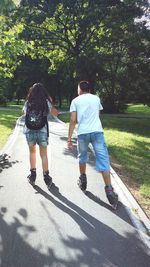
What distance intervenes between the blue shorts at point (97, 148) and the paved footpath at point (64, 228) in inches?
24.6

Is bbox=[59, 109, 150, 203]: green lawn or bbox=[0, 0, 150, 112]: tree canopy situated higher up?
bbox=[0, 0, 150, 112]: tree canopy

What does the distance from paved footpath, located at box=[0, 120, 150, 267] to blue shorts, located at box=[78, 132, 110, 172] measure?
2.05 feet

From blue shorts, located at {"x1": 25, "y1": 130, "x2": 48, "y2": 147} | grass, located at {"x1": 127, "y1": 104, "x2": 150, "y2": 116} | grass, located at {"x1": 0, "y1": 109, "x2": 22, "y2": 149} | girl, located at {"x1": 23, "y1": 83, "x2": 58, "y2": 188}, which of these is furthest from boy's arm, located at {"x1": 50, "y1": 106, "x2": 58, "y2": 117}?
grass, located at {"x1": 127, "y1": 104, "x2": 150, "y2": 116}

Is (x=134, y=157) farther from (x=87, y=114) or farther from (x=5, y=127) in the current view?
(x=5, y=127)

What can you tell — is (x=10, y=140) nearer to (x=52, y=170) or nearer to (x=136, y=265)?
(x=52, y=170)

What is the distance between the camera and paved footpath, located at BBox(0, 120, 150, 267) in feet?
15.4

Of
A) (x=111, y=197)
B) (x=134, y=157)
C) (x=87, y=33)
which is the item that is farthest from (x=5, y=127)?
(x=111, y=197)

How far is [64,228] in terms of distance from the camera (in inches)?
223

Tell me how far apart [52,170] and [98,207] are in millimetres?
3355

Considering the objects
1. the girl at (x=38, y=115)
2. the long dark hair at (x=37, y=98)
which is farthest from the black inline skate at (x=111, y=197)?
the long dark hair at (x=37, y=98)

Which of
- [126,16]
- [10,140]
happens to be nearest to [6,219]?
[10,140]

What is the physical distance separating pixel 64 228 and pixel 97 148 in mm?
1860

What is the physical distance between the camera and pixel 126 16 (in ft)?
87.2

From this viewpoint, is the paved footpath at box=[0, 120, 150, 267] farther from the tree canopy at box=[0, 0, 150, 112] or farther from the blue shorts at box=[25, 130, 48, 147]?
the tree canopy at box=[0, 0, 150, 112]
